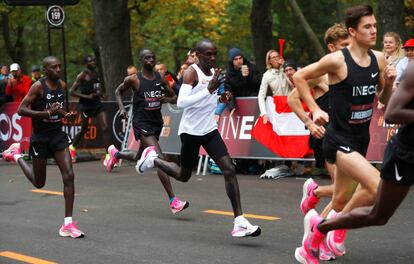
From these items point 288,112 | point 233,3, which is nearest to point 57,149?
point 288,112

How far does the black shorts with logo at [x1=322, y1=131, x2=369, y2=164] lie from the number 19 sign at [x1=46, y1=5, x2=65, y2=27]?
1115cm

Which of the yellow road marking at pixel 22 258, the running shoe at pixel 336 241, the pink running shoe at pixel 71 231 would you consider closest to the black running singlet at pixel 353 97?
the running shoe at pixel 336 241

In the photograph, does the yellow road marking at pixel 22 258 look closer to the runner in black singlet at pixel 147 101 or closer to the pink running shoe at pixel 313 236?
the pink running shoe at pixel 313 236

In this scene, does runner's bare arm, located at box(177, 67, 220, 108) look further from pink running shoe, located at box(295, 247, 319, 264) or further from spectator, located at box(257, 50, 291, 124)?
spectator, located at box(257, 50, 291, 124)

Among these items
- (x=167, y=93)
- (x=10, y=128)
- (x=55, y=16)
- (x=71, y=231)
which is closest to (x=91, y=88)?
(x=55, y=16)

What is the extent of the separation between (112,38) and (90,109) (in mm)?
3563

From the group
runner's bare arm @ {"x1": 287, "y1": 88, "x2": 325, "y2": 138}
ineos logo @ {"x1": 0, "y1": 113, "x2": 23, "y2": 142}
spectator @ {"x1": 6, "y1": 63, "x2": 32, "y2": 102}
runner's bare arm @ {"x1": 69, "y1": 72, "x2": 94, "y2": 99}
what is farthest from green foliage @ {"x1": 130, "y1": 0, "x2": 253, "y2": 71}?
runner's bare arm @ {"x1": 287, "y1": 88, "x2": 325, "y2": 138}

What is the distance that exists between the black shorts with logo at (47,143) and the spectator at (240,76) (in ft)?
17.1

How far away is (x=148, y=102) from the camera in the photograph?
9.77m

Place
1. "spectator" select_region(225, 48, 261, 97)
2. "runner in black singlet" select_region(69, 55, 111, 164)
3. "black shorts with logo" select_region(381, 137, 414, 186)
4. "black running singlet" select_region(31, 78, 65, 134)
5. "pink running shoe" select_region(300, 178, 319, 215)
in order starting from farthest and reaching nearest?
"runner in black singlet" select_region(69, 55, 111, 164) < "spectator" select_region(225, 48, 261, 97) < "black running singlet" select_region(31, 78, 65, 134) < "pink running shoe" select_region(300, 178, 319, 215) < "black shorts with logo" select_region(381, 137, 414, 186)

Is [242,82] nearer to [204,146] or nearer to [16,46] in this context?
[204,146]

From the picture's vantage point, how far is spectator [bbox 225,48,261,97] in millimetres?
12883

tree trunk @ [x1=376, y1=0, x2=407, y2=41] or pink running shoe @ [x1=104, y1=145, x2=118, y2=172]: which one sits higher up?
tree trunk @ [x1=376, y1=0, x2=407, y2=41]

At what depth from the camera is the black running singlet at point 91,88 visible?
15.3 meters
